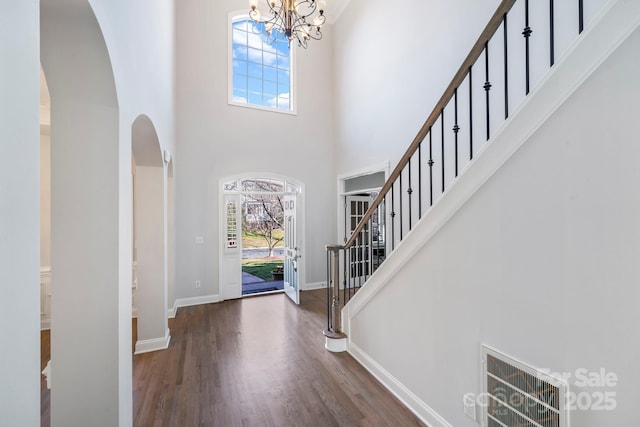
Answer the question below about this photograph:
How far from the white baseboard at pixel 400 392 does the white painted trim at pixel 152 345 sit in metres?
2.29

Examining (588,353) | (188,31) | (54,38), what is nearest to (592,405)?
(588,353)

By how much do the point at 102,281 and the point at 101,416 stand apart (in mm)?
760

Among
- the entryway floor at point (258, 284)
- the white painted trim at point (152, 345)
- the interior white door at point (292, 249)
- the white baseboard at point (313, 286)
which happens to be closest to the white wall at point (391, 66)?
the interior white door at point (292, 249)

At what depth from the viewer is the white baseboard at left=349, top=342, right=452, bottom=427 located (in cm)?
204

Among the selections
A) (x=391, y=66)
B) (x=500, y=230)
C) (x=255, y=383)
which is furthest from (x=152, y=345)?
(x=391, y=66)

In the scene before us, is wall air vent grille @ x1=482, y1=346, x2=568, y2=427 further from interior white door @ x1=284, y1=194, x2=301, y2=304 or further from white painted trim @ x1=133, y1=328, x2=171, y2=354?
interior white door @ x1=284, y1=194, x2=301, y2=304

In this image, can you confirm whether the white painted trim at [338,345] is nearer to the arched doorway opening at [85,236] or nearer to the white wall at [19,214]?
the arched doorway opening at [85,236]

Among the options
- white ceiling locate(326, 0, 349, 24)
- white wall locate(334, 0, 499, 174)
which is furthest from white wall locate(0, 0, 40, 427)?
white ceiling locate(326, 0, 349, 24)

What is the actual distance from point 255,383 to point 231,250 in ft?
9.99

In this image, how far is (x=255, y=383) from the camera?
262cm

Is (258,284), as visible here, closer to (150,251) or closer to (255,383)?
(150,251)

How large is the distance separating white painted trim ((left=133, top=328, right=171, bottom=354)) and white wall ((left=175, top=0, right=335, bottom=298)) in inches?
62.3

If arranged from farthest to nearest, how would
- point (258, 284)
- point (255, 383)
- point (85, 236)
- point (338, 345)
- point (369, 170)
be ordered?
point (258, 284), point (369, 170), point (338, 345), point (255, 383), point (85, 236)

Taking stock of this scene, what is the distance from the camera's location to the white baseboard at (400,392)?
2.04m
